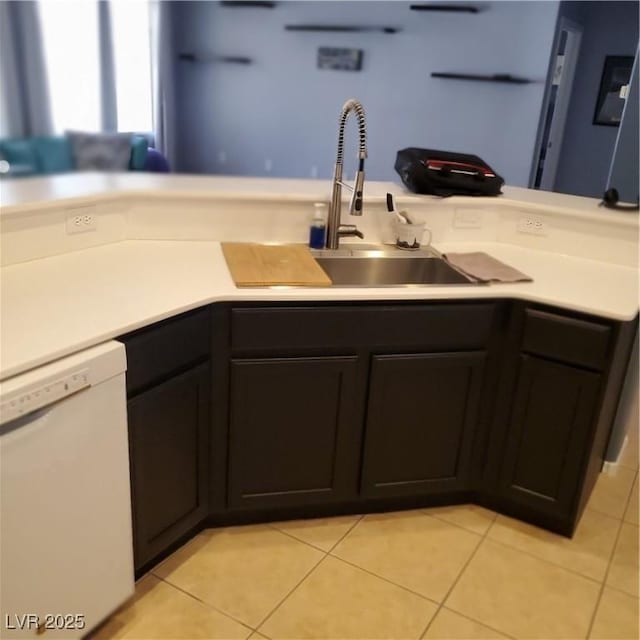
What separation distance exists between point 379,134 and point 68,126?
4684 mm

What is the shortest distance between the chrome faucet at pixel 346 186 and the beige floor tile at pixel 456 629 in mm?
1180

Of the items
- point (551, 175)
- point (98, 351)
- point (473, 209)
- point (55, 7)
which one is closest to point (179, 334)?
point (98, 351)

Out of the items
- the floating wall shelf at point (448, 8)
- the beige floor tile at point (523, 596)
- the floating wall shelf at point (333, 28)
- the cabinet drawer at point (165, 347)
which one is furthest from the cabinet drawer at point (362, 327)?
the floating wall shelf at point (333, 28)

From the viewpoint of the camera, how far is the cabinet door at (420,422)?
192cm

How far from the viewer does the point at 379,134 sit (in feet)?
19.5

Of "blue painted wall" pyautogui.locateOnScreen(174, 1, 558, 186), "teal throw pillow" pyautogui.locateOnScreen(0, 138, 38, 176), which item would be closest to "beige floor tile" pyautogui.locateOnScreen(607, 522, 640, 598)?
"teal throw pillow" pyautogui.locateOnScreen(0, 138, 38, 176)

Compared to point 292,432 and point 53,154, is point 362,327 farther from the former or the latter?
point 53,154

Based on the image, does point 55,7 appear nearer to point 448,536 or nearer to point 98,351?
point 98,351

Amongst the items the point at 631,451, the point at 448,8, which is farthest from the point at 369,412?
the point at 448,8

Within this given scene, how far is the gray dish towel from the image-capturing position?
196 centimetres

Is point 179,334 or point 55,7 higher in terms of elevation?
point 55,7

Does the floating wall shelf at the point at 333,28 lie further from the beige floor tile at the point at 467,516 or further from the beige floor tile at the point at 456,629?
the beige floor tile at the point at 456,629

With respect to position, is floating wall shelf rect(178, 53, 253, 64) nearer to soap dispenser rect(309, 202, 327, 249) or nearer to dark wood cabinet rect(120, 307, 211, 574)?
soap dispenser rect(309, 202, 327, 249)

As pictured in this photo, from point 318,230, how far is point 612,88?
4734 mm
